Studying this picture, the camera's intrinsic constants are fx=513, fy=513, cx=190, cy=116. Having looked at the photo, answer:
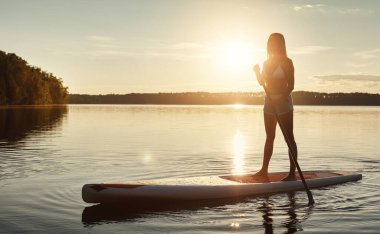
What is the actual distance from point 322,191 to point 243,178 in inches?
64.0

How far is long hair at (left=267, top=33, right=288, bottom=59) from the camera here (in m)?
9.99

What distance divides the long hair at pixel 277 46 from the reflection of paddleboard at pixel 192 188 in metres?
2.55

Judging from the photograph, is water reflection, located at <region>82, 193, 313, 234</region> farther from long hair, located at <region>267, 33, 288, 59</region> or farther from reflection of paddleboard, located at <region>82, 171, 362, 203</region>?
long hair, located at <region>267, 33, 288, 59</region>

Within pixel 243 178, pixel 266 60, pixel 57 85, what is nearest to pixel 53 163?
pixel 243 178

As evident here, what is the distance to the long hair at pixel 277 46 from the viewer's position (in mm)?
9992

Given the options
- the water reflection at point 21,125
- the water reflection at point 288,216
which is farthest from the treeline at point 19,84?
the water reflection at point 288,216

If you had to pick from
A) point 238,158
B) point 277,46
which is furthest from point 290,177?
point 238,158

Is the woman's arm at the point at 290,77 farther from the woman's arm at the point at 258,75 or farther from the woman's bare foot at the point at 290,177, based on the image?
the woman's bare foot at the point at 290,177

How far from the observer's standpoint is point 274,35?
9.99 m

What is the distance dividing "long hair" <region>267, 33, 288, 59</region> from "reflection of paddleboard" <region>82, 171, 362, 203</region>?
2.55 m

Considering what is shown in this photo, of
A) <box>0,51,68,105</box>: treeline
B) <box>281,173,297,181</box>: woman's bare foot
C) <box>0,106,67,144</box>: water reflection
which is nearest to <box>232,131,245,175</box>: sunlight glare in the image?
<box>281,173,297,181</box>: woman's bare foot

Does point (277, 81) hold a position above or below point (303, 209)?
above

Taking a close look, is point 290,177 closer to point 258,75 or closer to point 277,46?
point 258,75

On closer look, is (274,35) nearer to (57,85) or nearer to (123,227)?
(123,227)
